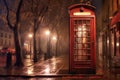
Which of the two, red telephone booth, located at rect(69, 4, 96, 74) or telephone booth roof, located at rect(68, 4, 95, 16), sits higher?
telephone booth roof, located at rect(68, 4, 95, 16)

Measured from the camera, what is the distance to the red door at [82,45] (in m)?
16.0

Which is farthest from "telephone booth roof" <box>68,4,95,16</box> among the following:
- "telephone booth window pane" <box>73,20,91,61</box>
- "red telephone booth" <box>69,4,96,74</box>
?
"telephone booth window pane" <box>73,20,91,61</box>

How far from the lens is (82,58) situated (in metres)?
16.2

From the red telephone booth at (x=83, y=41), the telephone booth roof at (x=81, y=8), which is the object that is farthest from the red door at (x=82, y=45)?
the telephone booth roof at (x=81, y=8)

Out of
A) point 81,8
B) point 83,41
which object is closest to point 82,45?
point 83,41

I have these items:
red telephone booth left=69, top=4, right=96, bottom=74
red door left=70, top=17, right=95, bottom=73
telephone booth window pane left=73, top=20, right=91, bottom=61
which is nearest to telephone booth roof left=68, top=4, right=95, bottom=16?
red telephone booth left=69, top=4, right=96, bottom=74

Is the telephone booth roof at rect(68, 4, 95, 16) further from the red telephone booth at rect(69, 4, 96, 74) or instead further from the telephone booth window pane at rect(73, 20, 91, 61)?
the telephone booth window pane at rect(73, 20, 91, 61)

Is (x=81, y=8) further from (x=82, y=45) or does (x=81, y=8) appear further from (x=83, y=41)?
(x=82, y=45)

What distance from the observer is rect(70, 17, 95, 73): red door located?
15977mm

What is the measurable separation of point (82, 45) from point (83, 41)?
0.25m

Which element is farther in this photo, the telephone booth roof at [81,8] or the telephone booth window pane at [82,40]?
the telephone booth roof at [81,8]

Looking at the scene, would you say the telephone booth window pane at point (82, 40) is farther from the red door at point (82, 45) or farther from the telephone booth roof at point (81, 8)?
the telephone booth roof at point (81, 8)

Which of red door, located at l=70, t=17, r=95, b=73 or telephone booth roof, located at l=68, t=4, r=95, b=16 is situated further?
telephone booth roof, located at l=68, t=4, r=95, b=16

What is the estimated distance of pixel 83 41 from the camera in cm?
1609
